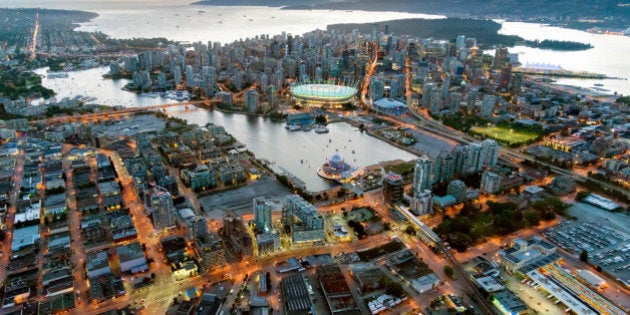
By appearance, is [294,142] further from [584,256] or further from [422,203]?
[584,256]

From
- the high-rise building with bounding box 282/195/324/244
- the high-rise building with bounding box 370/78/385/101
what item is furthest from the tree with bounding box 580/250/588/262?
the high-rise building with bounding box 370/78/385/101

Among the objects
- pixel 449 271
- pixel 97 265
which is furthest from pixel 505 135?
pixel 97 265

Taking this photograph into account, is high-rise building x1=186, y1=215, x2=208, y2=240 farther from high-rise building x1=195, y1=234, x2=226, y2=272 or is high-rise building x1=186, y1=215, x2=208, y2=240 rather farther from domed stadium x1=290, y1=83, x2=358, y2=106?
domed stadium x1=290, y1=83, x2=358, y2=106

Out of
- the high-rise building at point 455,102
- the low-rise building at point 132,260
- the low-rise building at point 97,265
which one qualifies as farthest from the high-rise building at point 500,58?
the low-rise building at point 97,265

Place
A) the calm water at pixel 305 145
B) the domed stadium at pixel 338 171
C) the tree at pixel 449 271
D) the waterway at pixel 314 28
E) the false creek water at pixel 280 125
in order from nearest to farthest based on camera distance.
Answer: the tree at pixel 449 271 → the domed stadium at pixel 338 171 → the calm water at pixel 305 145 → the false creek water at pixel 280 125 → the waterway at pixel 314 28

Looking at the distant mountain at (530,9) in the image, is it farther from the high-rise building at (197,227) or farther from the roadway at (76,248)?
the roadway at (76,248)
